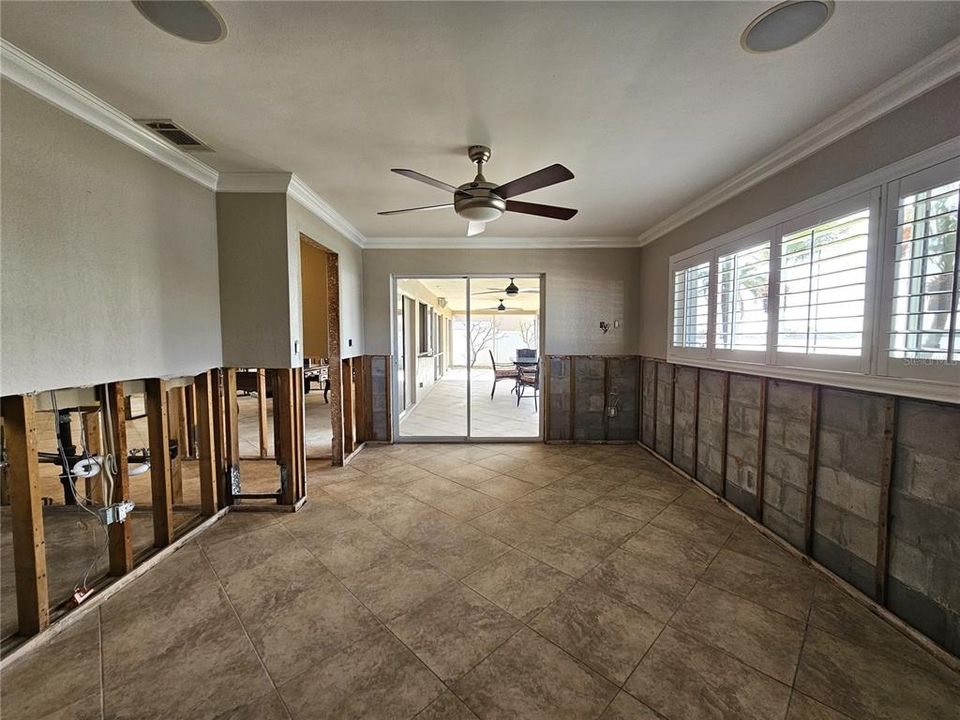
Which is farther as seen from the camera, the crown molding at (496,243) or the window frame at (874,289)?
the crown molding at (496,243)

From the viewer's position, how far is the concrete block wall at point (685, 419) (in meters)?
3.59

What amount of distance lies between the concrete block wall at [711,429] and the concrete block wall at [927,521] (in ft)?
4.19

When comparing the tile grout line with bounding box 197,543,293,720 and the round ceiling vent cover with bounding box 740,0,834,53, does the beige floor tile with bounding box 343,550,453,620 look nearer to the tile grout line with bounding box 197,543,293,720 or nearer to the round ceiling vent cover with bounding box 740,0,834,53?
the tile grout line with bounding box 197,543,293,720

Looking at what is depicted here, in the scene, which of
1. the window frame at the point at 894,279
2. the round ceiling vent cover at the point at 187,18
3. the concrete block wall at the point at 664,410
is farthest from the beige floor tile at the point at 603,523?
the round ceiling vent cover at the point at 187,18

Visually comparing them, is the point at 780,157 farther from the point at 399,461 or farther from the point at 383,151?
the point at 399,461

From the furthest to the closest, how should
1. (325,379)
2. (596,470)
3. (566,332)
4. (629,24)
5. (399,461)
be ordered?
(325,379) < (566,332) < (399,461) < (596,470) < (629,24)

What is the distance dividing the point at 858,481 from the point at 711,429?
129 centimetres

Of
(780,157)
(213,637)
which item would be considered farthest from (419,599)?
(780,157)

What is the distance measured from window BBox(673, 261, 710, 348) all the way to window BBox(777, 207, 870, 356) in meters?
0.87

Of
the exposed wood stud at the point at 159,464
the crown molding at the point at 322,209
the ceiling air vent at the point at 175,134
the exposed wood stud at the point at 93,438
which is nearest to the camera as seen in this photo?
the ceiling air vent at the point at 175,134

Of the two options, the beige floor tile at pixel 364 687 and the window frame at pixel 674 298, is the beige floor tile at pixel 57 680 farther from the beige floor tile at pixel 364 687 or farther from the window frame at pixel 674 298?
the window frame at pixel 674 298

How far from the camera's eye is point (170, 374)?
2.45 m

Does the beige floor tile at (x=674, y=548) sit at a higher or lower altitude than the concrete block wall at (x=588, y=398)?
lower

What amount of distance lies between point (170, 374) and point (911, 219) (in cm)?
415
